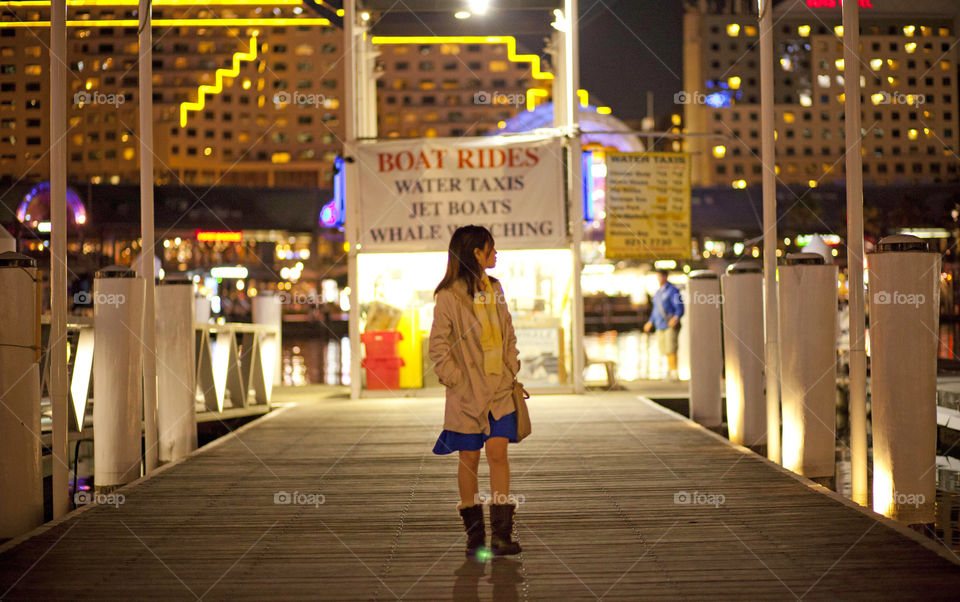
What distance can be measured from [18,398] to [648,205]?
10.5m

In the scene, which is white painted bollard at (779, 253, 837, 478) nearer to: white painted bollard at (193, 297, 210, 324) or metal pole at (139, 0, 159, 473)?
metal pole at (139, 0, 159, 473)

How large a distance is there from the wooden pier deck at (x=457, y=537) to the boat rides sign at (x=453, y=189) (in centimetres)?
591

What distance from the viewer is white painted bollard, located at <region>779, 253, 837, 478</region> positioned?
28.2ft

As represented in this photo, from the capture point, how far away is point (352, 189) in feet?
49.5

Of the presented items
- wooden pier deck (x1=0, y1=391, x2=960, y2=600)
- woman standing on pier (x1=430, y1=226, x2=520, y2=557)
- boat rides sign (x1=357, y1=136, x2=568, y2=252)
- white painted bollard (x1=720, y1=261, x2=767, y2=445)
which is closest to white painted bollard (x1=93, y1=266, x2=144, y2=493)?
wooden pier deck (x1=0, y1=391, x2=960, y2=600)

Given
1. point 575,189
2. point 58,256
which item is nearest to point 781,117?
point 575,189

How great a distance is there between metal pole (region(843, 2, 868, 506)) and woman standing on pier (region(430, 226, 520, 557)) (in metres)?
3.45

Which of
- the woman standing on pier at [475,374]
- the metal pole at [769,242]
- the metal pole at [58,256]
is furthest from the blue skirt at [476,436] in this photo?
the metal pole at [769,242]

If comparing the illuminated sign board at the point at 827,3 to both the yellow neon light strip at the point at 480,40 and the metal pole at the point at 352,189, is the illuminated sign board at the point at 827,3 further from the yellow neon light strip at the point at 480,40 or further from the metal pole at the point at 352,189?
the metal pole at the point at 352,189

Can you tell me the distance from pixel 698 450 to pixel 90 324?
5865 millimetres

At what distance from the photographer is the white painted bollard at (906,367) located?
22.5ft

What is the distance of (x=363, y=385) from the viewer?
49.9 ft

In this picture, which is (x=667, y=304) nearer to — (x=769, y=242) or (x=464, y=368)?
(x=769, y=242)

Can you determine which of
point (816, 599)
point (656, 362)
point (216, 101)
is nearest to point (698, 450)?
point (816, 599)
